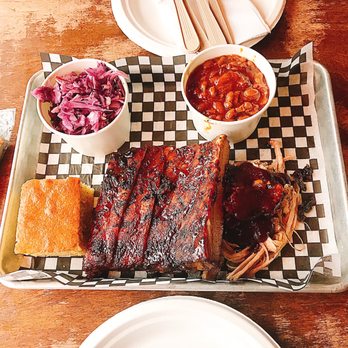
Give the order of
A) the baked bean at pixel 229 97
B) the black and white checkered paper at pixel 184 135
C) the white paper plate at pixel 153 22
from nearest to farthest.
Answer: the black and white checkered paper at pixel 184 135, the baked bean at pixel 229 97, the white paper plate at pixel 153 22

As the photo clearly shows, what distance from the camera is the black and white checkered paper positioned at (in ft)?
8.03

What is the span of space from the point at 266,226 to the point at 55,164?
1.22 m

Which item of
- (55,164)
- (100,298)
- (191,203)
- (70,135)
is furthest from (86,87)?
(100,298)

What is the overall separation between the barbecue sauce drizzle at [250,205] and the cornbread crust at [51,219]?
0.72 meters

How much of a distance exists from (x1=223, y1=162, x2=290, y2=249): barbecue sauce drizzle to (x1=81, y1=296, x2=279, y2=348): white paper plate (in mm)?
379

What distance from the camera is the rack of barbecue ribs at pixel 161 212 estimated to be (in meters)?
2.21

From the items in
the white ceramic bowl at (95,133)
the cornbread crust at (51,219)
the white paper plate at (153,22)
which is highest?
the white paper plate at (153,22)

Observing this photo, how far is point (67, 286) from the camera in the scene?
7.58ft

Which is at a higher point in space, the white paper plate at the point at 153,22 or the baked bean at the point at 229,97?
the white paper plate at the point at 153,22

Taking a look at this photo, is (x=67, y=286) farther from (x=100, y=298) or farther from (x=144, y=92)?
(x=144, y=92)

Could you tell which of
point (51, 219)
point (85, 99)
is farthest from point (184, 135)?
point (51, 219)

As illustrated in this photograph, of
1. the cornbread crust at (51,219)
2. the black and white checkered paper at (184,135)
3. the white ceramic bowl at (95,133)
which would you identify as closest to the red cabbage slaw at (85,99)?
the white ceramic bowl at (95,133)

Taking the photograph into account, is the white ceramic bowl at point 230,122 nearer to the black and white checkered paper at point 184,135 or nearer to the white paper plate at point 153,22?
the black and white checkered paper at point 184,135

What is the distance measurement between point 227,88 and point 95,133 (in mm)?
727
